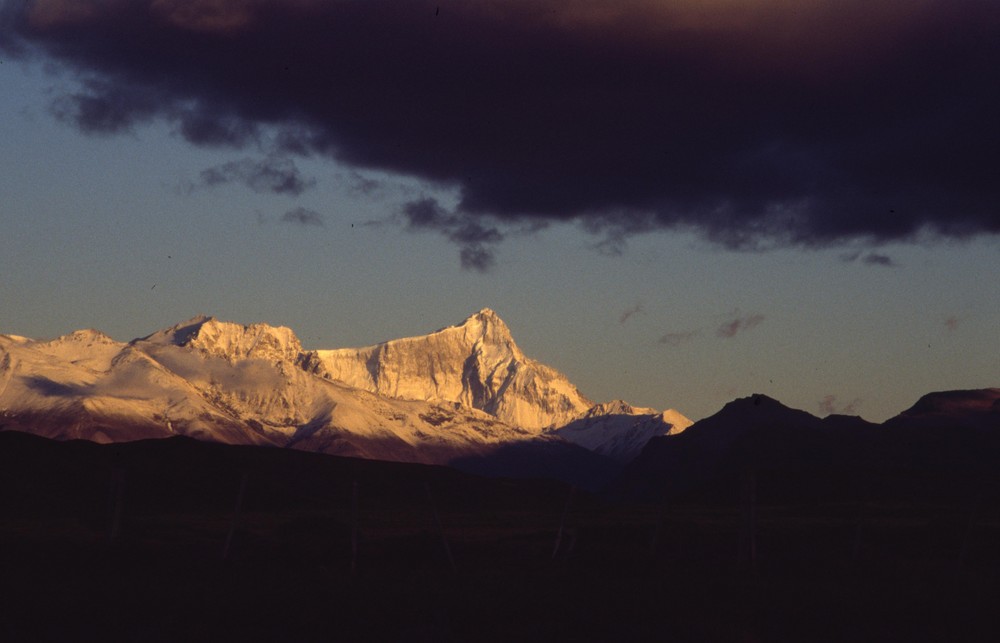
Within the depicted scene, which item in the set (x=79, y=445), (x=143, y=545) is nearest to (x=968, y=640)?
(x=143, y=545)

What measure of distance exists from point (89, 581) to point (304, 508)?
426ft

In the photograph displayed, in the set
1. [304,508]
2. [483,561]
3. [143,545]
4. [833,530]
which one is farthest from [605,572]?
→ [304,508]

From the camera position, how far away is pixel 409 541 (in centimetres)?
7769

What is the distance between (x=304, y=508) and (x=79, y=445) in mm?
33275

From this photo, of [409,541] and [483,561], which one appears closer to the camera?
[483,561]

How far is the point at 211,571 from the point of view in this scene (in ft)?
192

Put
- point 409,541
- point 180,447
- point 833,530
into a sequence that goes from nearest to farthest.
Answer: point 409,541
point 833,530
point 180,447

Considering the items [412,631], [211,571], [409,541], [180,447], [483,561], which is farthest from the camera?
[180,447]

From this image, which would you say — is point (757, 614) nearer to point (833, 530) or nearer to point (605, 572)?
point (605, 572)

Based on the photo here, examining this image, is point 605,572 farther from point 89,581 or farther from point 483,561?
point 89,581

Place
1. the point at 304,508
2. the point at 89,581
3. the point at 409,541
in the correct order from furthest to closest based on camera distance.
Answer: the point at 304,508 < the point at 409,541 < the point at 89,581

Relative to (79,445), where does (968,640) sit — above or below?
below

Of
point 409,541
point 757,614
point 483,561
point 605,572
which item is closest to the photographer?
point 757,614

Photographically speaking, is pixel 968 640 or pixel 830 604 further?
pixel 830 604
